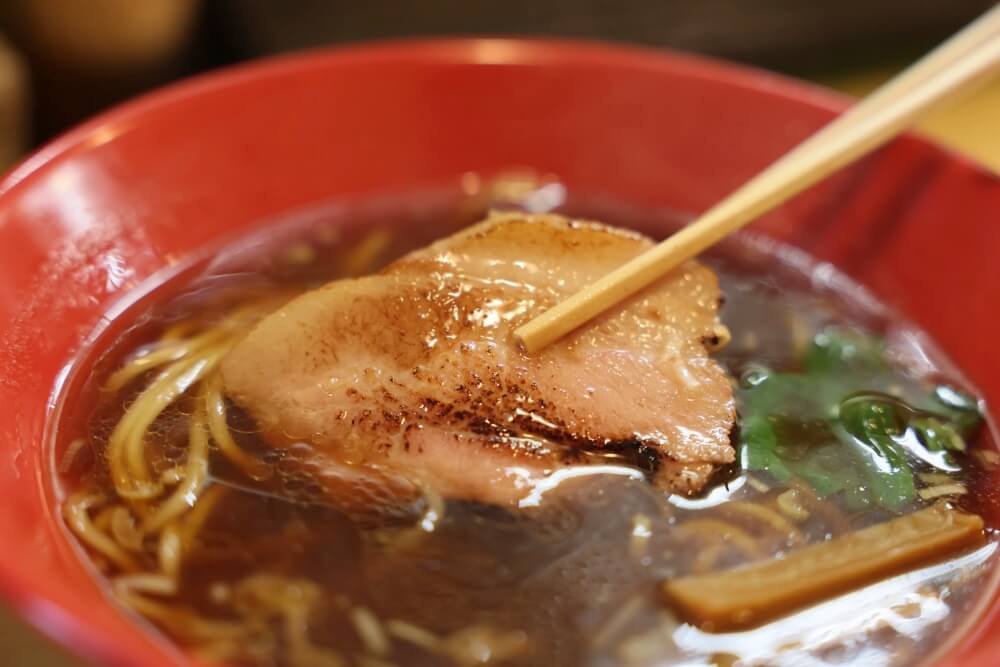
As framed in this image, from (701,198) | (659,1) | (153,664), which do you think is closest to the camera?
(153,664)

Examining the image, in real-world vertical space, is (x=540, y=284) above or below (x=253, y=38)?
below

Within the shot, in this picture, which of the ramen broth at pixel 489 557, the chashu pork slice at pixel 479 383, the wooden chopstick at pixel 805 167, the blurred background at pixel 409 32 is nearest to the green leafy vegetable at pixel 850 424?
the ramen broth at pixel 489 557

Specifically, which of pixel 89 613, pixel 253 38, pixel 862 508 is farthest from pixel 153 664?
pixel 253 38

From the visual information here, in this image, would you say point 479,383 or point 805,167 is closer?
point 479,383

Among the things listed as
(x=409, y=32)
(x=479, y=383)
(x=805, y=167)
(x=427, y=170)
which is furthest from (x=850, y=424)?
(x=409, y=32)

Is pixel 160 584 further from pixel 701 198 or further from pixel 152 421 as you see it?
pixel 701 198

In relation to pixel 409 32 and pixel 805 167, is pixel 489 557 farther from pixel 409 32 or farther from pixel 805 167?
pixel 409 32

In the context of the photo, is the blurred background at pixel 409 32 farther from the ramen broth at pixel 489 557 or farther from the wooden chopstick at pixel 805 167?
the ramen broth at pixel 489 557
